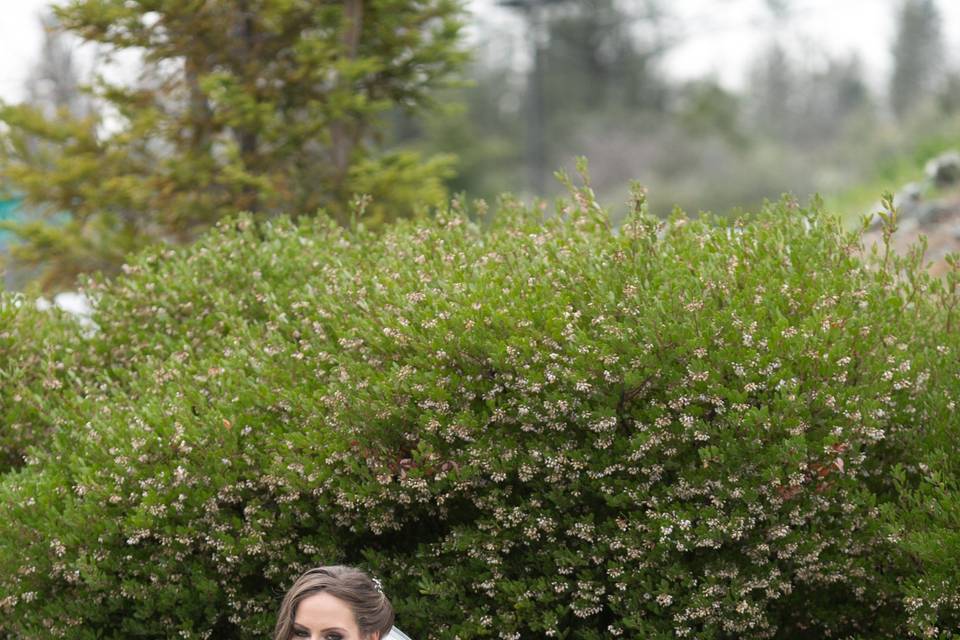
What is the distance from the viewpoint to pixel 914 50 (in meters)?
40.0

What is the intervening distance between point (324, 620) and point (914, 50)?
42404 millimetres

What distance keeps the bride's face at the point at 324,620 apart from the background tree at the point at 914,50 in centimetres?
3988

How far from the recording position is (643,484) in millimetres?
3766

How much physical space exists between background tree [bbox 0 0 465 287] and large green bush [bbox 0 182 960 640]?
528 cm

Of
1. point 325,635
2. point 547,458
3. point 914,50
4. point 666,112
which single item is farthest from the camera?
point 914,50

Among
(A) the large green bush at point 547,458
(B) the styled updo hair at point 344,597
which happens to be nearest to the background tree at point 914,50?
(A) the large green bush at point 547,458

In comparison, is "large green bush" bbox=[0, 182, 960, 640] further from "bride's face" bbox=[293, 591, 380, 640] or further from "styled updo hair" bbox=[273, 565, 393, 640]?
"bride's face" bbox=[293, 591, 380, 640]

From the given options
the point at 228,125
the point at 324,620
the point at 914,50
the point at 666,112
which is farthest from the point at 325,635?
the point at 914,50

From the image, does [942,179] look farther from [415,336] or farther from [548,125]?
[548,125]

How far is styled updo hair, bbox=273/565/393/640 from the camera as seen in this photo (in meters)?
3.24

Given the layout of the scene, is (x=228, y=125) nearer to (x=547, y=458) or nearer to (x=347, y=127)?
(x=347, y=127)

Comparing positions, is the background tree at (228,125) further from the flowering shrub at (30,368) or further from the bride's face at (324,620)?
the bride's face at (324,620)

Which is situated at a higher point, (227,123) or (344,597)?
(227,123)

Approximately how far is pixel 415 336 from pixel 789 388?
1398 mm
